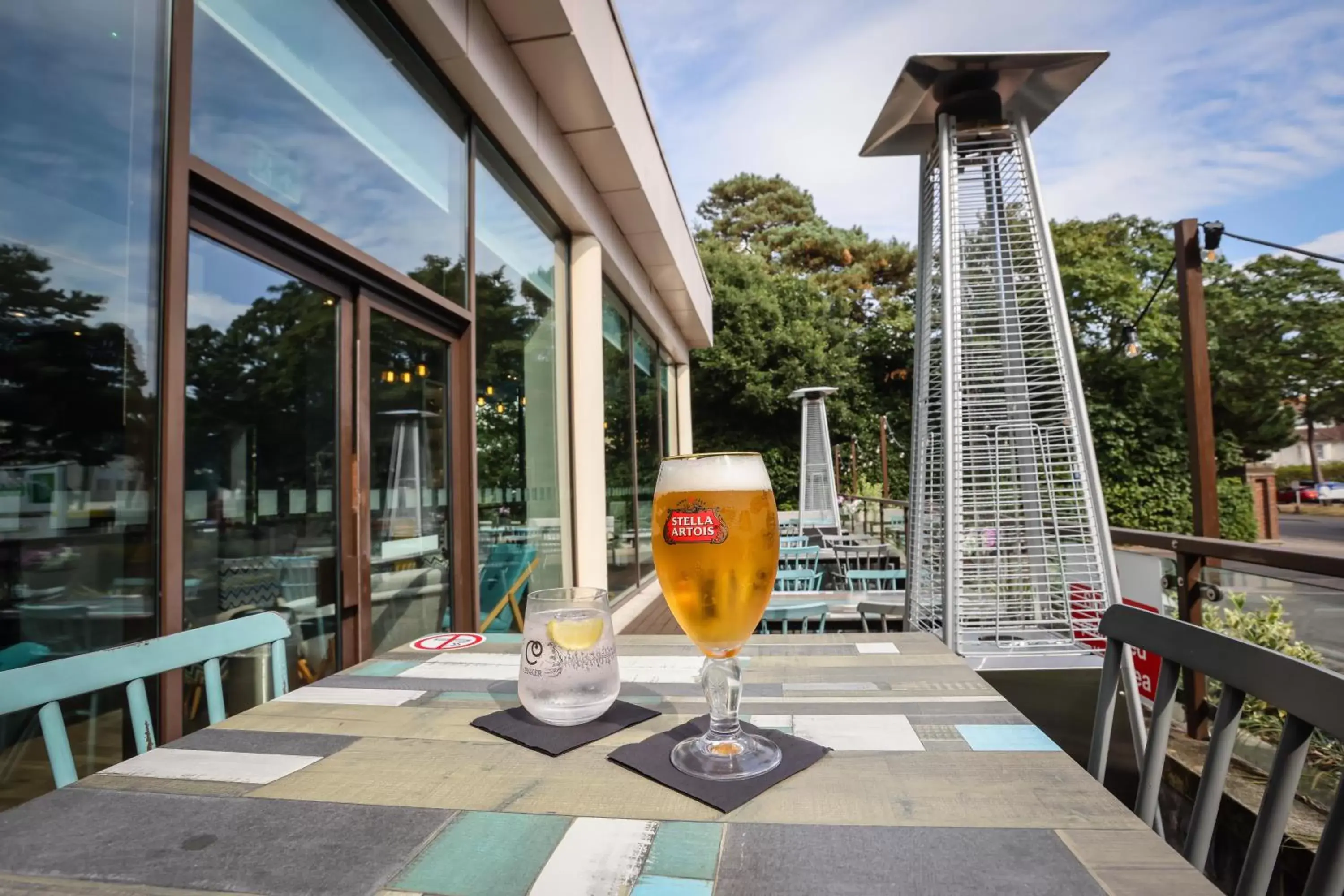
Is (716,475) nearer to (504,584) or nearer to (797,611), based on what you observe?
(797,611)

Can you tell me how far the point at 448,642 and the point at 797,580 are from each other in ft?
11.8

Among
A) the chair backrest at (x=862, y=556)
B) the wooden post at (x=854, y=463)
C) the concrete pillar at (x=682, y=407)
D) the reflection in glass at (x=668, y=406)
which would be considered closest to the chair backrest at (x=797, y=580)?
the chair backrest at (x=862, y=556)

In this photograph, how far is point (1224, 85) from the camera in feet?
41.9

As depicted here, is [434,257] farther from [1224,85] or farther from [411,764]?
[1224,85]

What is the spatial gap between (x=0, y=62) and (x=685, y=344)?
25.8ft

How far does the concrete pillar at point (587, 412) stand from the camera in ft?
13.6

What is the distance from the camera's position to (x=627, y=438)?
5.57m

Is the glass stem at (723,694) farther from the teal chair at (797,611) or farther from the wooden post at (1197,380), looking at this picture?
the wooden post at (1197,380)

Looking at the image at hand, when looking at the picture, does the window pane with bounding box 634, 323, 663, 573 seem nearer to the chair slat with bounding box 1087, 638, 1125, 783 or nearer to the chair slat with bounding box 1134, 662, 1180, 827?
the chair slat with bounding box 1087, 638, 1125, 783

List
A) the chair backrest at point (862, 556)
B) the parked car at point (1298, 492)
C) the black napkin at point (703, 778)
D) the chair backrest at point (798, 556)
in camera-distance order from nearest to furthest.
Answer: the black napkin at point (703, 778)
the chair backrest at point (798, 556)
the chair backrest at point (862, 556)
the parked car at point (1298, 492)

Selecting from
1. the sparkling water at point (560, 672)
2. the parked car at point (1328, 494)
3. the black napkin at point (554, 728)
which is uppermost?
the sparkling water at point (560, 672)

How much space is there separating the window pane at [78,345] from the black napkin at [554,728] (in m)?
1.06

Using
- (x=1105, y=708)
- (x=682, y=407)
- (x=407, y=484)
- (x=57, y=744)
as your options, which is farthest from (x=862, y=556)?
(x=57, y=744)

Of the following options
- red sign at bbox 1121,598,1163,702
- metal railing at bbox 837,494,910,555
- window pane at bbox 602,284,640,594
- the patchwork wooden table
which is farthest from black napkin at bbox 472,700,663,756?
metal railing at bbox 837,494,910,555
